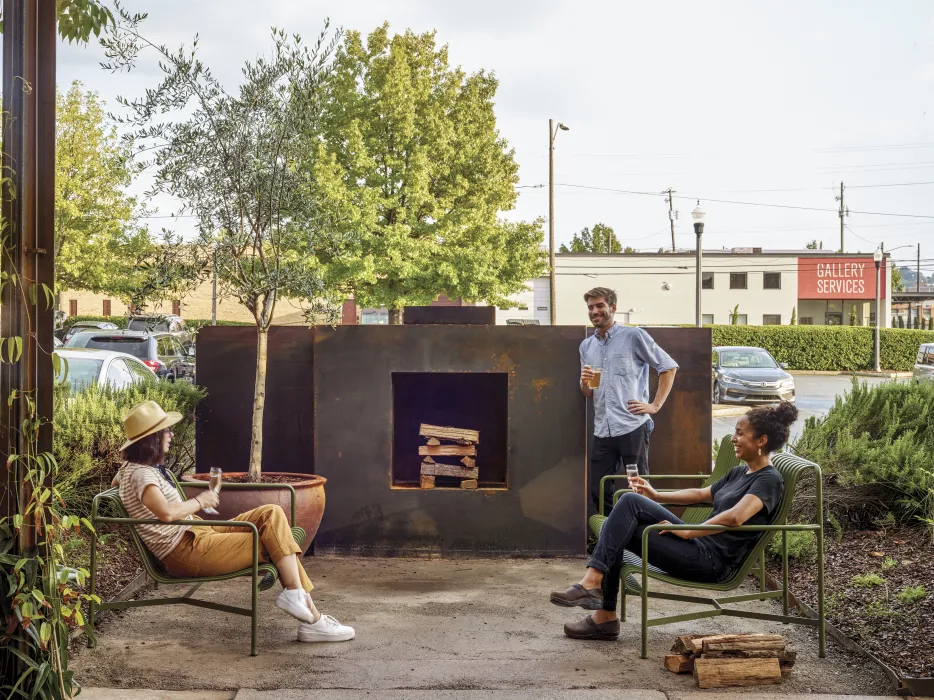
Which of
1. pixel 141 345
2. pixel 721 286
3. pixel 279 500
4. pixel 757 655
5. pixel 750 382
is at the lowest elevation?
pixel 757 655

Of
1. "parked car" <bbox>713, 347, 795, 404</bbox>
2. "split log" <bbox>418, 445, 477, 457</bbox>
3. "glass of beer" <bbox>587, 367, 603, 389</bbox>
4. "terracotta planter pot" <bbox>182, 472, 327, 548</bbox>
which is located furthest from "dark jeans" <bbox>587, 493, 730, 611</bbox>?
"parked car" <bbox>713, 347, 795, 404</bbox>

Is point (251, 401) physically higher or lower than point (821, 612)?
higher

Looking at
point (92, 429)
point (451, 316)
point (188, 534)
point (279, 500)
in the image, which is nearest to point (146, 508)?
point (188, 534)

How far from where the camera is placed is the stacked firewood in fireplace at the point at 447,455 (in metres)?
7.16

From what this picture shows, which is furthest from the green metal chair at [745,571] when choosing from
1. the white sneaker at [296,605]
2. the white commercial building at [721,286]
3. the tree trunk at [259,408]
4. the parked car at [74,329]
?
the white commercial building at [721,286]

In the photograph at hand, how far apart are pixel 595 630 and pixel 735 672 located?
825 millimetres

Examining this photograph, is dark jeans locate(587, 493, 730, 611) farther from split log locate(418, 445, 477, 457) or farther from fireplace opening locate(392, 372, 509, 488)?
fireplace opening locate(392, 372, 509, 488)

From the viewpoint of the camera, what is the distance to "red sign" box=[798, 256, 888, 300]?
5309 centimetres

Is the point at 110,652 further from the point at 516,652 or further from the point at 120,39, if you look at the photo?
the point at 120,39

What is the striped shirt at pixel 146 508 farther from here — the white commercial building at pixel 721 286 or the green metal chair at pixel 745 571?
the white commercial building at pixel 721 286

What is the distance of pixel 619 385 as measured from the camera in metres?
6.46

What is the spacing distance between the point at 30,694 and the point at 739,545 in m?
3.17

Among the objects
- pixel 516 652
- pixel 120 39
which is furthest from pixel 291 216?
pixel 516 652

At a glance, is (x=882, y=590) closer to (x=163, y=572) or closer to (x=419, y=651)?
(x=419, y=651)
